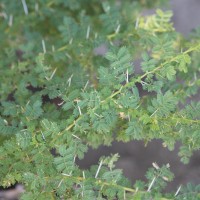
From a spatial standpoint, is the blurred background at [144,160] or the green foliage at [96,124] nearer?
the green foliage at [96,124]

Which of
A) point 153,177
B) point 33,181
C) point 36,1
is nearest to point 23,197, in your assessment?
point 33,181

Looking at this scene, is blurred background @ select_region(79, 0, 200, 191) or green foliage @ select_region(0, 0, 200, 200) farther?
blurred background @ select_region(79, 0, 200, 191)

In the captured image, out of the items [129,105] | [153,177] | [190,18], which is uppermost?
[129,105]

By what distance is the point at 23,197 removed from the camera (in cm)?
155

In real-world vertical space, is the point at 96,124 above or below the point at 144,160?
above

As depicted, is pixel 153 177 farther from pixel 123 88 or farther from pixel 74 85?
pixel 74 85

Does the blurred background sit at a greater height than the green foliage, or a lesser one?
lesser

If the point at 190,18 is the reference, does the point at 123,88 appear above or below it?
above

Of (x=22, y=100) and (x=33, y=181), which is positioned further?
(x=22, y=100)

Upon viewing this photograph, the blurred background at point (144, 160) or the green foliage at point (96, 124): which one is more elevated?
the green foliage at point (96, 124)

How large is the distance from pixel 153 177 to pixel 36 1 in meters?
1.29

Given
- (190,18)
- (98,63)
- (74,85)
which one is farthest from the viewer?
(190,18)

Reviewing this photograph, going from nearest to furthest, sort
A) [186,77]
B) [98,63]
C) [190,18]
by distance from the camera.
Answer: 1. [186,77]
2. [98,63]
3. [190,18]

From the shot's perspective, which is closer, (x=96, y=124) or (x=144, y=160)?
(x=96, y=124)
